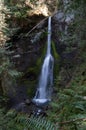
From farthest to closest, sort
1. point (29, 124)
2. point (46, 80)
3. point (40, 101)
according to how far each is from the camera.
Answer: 1. point (46, 80)
2. point (40, 101)
3. point (29, 124)

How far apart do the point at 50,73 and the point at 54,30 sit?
2.66 m

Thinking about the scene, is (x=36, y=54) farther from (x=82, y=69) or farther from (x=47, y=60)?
(x=82, y=69)

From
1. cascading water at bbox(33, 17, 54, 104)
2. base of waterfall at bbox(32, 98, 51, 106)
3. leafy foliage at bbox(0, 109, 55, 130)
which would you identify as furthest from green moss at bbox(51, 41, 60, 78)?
leafy foliage at bbox(0, 109, 55, 130)

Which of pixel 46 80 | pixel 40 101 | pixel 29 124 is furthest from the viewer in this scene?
pixel 46 80

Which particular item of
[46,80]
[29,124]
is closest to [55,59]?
[46,80]

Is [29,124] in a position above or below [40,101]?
above

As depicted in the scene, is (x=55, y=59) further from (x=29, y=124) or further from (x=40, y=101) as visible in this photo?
(x=29, y=124)

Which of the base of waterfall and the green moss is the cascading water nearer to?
the base of waterfall

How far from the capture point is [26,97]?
1360 cm

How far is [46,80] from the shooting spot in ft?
46.3

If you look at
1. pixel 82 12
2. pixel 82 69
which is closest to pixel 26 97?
pixel 82 69

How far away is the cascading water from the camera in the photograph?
1330 centimetres

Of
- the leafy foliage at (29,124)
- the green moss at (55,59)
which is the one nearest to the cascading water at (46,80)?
the green moss at (55,59)

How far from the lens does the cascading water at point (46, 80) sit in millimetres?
13305
